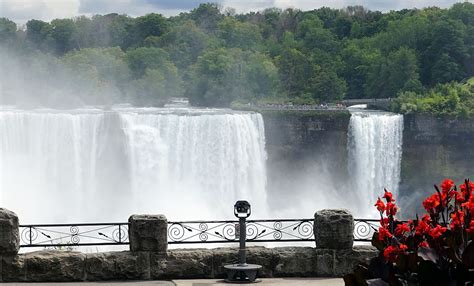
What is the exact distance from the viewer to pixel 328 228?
14.2m

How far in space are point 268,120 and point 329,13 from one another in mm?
56454

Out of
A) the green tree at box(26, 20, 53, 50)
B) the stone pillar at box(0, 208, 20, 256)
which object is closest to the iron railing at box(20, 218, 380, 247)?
the stone pillar at box(0, 208, 20, 256)

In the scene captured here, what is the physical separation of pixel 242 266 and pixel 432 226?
6525 mm

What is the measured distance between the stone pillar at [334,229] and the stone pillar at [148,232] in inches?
75.6

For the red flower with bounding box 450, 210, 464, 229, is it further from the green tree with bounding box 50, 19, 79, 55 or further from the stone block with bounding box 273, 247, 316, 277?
the green tree with bounding box 50, 19, 79, 55

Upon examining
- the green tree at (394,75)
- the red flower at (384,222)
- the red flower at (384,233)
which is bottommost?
the red flower at (384,233)

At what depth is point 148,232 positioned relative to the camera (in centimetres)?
1393

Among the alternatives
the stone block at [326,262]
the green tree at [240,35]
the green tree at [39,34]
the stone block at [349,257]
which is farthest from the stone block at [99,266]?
the green tree at [39,34]

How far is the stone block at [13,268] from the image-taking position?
13.7 metres

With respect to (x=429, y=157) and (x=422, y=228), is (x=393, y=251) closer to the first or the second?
(x=422, y=228)

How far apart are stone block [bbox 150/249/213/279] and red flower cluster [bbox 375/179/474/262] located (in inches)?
259

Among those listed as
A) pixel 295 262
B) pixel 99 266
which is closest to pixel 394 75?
pixel 295 262

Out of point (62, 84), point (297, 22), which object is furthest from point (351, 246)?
point (297, 22)

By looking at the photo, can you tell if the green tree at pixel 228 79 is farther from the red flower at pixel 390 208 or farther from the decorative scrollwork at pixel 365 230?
the red flower at pixel 390 208
